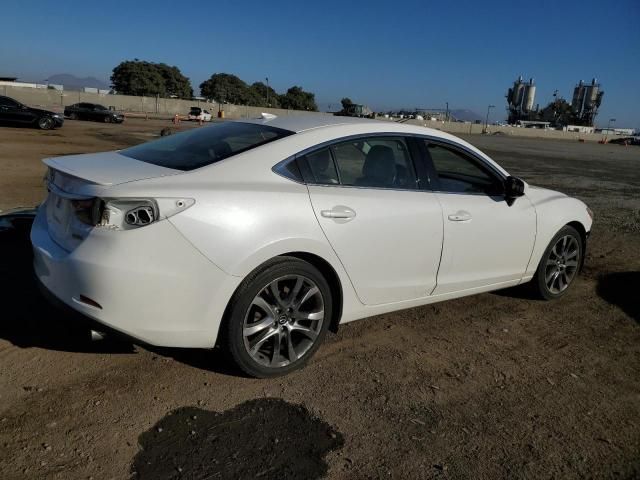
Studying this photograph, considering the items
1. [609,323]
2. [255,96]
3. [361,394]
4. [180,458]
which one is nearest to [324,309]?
[361,394]

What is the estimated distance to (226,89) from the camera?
112125 millimetres

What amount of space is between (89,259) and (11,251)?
119 inches

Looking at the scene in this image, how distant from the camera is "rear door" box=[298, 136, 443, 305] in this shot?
340cm

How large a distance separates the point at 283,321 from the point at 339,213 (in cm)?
75

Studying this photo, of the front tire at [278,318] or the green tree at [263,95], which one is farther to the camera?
the green tree at [263,95]

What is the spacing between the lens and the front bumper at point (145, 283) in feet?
9.11

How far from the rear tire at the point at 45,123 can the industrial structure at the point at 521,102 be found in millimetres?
153799

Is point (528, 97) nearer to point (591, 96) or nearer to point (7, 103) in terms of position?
point (591, 96)

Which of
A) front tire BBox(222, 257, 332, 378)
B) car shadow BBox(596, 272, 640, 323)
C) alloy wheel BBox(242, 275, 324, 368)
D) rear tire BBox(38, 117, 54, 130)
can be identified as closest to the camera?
front tire BBox(222, 257, 332, 378)

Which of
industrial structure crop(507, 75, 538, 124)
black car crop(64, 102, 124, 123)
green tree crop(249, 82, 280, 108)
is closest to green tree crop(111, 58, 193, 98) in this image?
green tree crop(249, 82, 280, 108)

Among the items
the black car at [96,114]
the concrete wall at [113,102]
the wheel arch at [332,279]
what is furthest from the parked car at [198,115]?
the wheel arch at [332,279]

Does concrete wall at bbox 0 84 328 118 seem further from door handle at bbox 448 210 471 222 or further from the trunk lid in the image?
the trunk lid

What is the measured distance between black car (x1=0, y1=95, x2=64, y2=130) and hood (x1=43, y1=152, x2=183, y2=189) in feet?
80.1

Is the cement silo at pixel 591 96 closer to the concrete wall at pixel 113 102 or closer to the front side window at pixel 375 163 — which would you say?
the concrete wall at pixel 113 102
